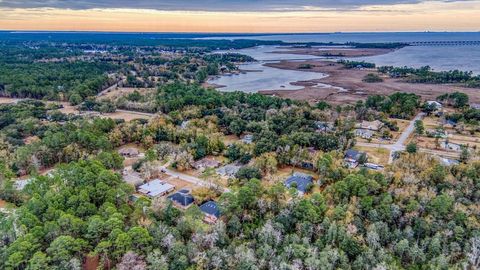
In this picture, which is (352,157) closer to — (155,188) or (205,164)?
(205,164)

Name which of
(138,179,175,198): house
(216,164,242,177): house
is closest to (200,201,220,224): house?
(138,179,175,198): house

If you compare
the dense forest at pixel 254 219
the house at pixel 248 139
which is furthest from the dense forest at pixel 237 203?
the house at pixel 248 139

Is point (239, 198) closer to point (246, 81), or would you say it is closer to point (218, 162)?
point (218, 162)

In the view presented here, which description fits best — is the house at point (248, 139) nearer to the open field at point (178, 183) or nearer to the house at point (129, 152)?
the open field at point (178, 183)

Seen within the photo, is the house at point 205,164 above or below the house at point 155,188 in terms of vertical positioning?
above

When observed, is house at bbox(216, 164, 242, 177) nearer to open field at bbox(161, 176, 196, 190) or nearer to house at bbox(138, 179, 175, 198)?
open field at bbox(161, 176, 196, 190)

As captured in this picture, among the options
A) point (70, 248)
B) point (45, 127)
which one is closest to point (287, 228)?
point (70, 248)

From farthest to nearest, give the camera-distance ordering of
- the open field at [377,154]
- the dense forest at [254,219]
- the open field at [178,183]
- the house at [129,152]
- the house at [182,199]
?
1. the house at [129,152]
2. the open field at [377,154]
3. the open field at [178,183]
4. the house at [182,199]
5. the dense forest at [254,219]
